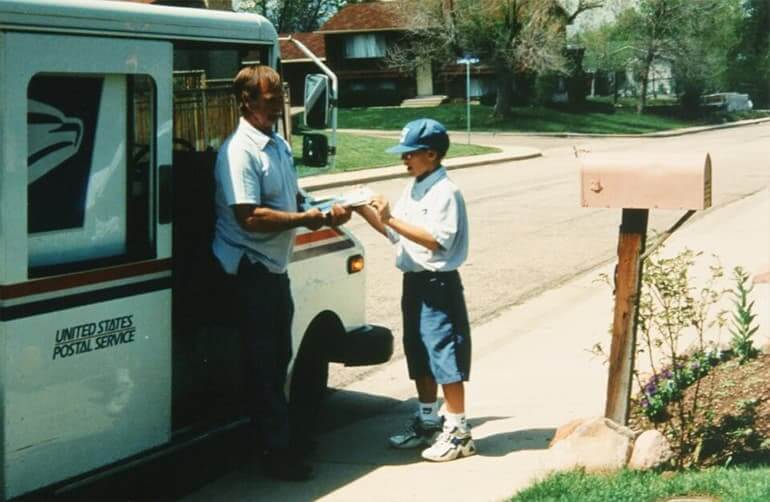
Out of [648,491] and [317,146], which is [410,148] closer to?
[317,146]

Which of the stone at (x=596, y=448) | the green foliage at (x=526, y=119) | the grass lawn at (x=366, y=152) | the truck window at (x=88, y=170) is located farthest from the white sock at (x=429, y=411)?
the green foliage at (x=526, y=119)

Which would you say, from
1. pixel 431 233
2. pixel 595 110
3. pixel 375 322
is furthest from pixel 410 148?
pixel 595 110

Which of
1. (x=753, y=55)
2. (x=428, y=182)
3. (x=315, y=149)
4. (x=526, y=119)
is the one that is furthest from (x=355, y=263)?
(x=753, y=55)

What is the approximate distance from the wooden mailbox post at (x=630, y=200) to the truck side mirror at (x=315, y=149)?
171 cm

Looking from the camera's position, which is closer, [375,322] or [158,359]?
[158,359]

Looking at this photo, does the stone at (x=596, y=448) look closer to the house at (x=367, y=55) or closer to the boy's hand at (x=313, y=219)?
the boy's hand at (x=313, y=219)

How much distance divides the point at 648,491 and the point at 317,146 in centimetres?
276

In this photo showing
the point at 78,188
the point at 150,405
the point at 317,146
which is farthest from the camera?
the point at 317,146

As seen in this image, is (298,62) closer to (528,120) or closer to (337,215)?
(528,120)

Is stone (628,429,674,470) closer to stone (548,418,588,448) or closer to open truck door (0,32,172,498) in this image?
stone (548,418,588,448)

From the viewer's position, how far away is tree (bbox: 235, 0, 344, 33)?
338 feet

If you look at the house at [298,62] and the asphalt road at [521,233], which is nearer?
the asphalt road at [521,233]

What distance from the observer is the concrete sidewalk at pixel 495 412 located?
5.82m

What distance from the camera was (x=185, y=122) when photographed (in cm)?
588
